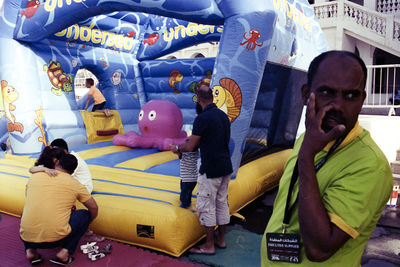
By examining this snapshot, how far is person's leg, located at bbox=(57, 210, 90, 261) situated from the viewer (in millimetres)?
2434

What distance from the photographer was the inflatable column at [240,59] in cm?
324

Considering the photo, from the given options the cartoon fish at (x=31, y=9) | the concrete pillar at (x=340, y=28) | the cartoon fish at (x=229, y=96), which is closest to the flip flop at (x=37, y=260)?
the cartoon fish at (x=229, y=96)

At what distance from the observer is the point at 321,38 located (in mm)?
5133

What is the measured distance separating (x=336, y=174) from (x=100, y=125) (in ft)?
19.0

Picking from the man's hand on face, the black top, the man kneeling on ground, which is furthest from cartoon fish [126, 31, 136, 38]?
the man's hand on face

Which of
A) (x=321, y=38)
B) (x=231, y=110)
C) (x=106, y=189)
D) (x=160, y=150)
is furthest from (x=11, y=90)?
(x=321, y=38)

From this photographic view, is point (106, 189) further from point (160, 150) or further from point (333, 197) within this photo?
point (333, 197)

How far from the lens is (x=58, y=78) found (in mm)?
5660

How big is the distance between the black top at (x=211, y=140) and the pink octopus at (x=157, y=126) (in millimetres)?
2579

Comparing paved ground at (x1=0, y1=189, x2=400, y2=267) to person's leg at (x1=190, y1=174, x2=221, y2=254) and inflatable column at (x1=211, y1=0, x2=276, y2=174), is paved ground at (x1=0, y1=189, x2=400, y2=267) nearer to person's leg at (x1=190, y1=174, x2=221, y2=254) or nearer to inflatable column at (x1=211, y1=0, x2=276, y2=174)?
person's leg at (x1=190, y1=174, x2=221, y2=254)

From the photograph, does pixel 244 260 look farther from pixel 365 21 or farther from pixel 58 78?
pixel 365 21

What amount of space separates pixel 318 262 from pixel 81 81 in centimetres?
2196

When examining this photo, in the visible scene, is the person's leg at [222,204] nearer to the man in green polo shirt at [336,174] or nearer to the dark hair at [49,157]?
the dark hair at [49,157]

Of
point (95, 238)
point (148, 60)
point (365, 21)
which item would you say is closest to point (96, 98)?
point (148, 60)
